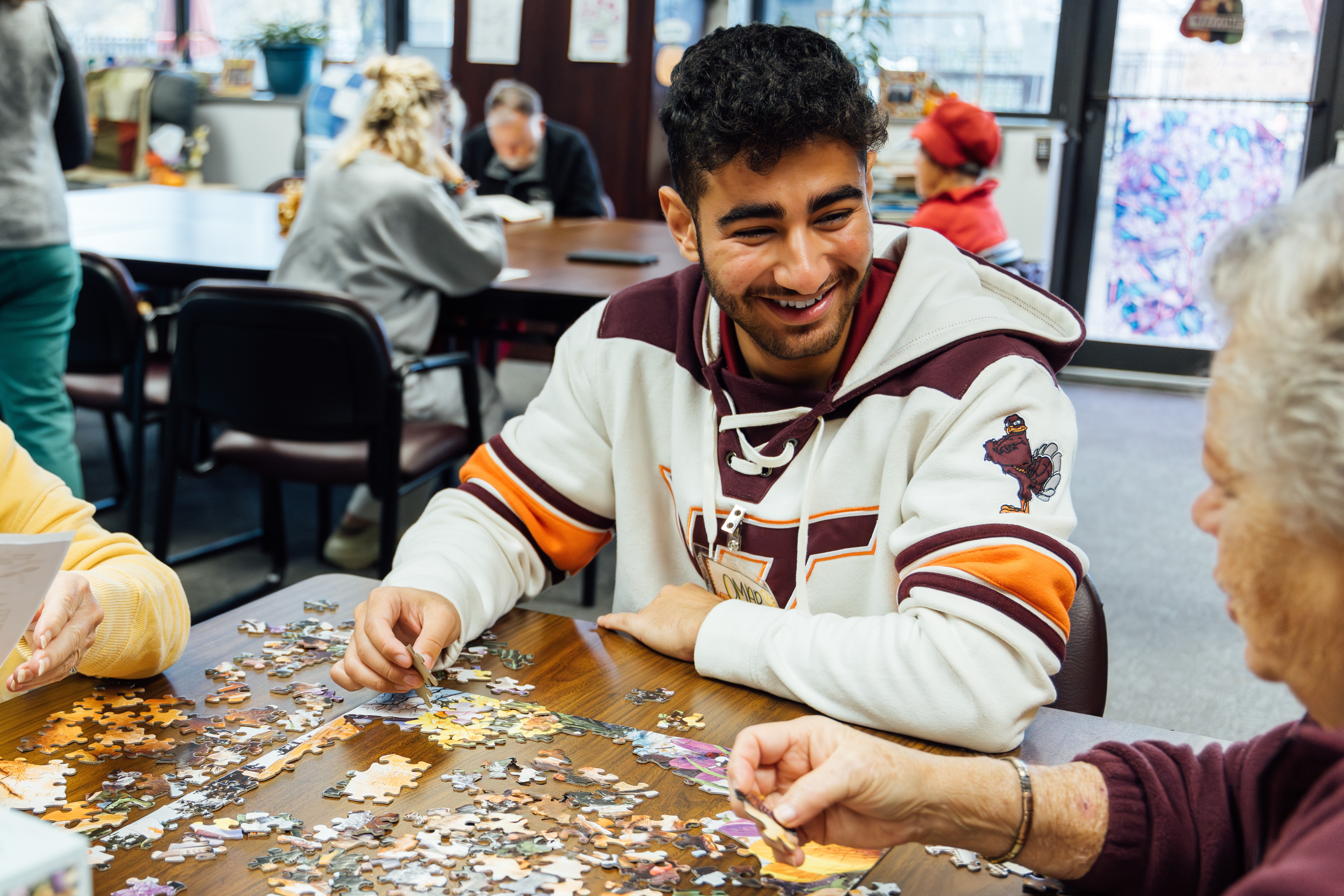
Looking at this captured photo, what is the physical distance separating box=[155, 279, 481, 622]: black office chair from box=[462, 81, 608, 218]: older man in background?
2.67 metres

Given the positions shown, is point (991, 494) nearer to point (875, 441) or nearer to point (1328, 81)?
point (875, 441)

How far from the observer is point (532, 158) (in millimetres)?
5566

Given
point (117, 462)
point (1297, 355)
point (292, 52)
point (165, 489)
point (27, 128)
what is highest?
point (292, 52)

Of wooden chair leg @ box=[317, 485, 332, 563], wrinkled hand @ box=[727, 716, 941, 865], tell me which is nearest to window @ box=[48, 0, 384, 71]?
wooden chair leg @ box=[317, 485, 332, 563]

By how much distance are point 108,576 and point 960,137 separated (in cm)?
344

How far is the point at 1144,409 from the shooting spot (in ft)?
18.8

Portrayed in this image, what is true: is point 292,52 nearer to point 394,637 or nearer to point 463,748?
point 394,637

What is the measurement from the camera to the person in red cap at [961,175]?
401 centimetres

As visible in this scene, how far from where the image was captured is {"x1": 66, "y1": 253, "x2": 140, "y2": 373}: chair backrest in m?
3.14

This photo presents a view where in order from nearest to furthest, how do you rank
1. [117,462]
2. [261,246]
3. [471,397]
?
[471,397]
[261,246]
[117,462]

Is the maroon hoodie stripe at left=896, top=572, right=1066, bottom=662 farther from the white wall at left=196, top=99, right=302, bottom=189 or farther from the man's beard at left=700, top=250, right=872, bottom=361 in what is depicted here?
the white wall at left=196, top=99, right=302, bottom=189

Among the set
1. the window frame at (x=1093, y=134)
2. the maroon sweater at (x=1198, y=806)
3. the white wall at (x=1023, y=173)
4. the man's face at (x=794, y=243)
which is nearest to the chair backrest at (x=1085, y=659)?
the maroon sweater at (x=1198, y=806)

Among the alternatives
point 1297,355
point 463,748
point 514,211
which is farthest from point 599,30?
point 1297,355

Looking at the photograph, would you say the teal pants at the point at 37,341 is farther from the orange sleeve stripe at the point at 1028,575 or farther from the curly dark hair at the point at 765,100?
the orange sleeve stripe at the point at 1028,575
